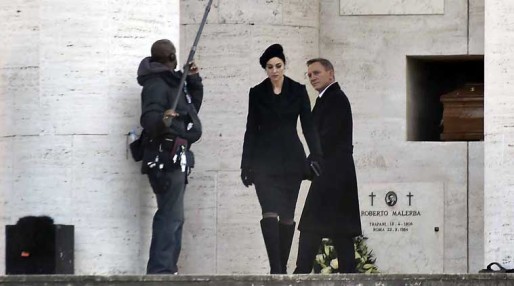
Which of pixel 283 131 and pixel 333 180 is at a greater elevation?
pixel 283 131

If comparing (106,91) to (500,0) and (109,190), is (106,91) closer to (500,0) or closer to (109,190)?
(109,190)

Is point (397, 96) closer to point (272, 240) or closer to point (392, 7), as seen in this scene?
point (392, 7)

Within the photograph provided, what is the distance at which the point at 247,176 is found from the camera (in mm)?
21547

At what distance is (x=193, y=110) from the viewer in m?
19.0

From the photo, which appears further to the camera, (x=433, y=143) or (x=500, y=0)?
(x=433, y=143)

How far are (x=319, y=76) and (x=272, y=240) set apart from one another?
162cm

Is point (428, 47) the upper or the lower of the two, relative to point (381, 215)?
upper

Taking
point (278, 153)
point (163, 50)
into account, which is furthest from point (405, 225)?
point (163, 50)

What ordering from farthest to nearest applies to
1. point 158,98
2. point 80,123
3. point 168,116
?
point 80,123 → point 158,98 → point 168,116

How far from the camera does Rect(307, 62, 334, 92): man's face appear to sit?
71.1 feet

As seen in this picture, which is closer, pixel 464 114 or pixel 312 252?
pixel 312 252

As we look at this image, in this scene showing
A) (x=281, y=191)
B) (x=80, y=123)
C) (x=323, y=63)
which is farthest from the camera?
(x=323, y=63)

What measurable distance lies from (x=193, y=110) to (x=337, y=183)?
303cm

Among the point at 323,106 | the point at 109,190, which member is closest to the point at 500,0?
the point at 323,106
